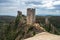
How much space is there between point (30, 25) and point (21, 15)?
16.8 m

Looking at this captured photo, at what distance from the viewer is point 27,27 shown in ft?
162

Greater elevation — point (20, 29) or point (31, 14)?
point (31, 14)

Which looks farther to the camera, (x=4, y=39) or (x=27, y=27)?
(x=4, y=39)

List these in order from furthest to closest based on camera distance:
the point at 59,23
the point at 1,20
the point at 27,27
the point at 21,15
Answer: the point at 1,20, the point at 59,23, the point at 21,15, the point at 27,27

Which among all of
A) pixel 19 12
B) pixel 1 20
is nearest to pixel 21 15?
pixel 19 12

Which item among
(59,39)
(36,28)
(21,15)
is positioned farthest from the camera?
(21,15)

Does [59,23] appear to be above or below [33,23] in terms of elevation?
below

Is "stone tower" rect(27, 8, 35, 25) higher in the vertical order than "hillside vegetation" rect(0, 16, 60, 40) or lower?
higher

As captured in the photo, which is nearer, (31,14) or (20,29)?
(31,14)

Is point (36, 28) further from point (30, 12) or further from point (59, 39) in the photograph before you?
point (59, 39)

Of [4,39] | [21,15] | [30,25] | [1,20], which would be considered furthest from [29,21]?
[1,20]

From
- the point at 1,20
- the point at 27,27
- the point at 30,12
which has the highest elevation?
the point at 30,12

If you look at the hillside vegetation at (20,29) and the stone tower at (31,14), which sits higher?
the stone tower at (31,14)

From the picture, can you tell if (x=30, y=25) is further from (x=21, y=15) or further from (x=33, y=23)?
(x=21, y=15)
